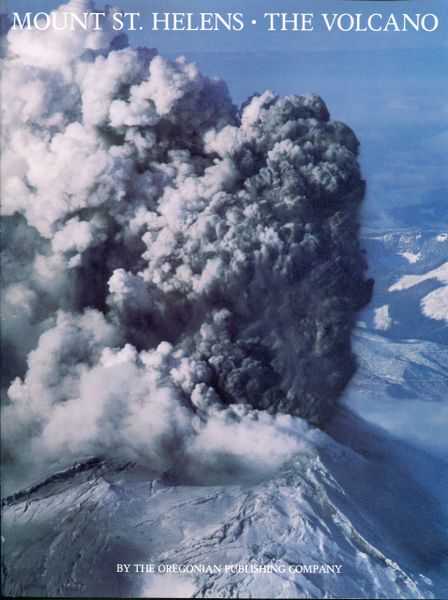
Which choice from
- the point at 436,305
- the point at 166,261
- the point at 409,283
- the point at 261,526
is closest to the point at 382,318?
the point at 409,283

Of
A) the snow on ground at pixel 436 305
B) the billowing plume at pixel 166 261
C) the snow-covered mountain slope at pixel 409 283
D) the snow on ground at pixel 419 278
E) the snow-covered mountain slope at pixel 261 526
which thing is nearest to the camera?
the snow-covered mountain slope at pixel 261 526

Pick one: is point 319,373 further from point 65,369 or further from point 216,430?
point 65,369

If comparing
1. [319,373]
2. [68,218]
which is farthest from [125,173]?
[319,373]

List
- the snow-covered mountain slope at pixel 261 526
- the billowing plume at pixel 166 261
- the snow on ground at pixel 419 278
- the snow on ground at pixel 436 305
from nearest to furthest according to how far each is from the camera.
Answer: the snow-covered mountain slope at pixel 261 526 < the billowing plume at pixel 166 261 < the snow on ground at pixel 419 278 < the snow on ground at pixel 436 305

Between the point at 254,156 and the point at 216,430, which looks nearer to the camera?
the point at 216,430

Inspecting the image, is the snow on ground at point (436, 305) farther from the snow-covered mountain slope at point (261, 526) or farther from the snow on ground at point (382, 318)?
the snow-covered mountain slope at point (261, 526)

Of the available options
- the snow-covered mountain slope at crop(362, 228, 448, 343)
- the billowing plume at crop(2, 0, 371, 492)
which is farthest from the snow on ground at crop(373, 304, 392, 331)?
the billowing plume at crop(2, 0, 371, 492)

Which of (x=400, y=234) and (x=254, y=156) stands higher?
(x=254, y=156)

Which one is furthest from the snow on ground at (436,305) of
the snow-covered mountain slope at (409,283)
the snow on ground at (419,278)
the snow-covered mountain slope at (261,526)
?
the snow-covered mountain slope at (261,526)
